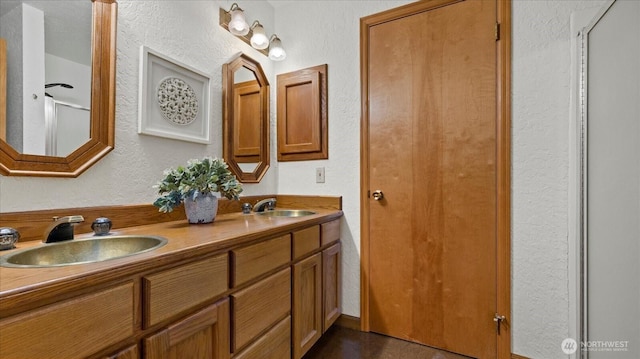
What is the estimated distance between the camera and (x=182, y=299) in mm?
839

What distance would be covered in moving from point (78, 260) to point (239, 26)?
4.78ft

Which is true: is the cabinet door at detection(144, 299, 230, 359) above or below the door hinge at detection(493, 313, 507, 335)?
above

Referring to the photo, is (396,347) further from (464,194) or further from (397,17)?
(397,17)

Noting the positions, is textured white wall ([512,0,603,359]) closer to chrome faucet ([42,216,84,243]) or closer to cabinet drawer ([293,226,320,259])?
cabinet drawer ([293,226,320,259])

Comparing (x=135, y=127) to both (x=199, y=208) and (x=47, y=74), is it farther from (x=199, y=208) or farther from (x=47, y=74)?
(x=199, y=208)

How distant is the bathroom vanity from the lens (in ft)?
1.86

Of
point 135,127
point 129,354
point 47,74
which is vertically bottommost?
point 129,354

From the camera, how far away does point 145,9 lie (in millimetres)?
1346

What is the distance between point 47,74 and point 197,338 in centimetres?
105

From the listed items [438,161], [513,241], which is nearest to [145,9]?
[438,161]

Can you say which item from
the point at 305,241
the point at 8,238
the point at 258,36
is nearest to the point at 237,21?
the point at 258,36

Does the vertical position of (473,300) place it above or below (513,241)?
below

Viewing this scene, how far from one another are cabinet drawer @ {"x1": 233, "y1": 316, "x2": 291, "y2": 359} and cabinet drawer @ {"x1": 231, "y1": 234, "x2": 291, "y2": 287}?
10.2 inches
